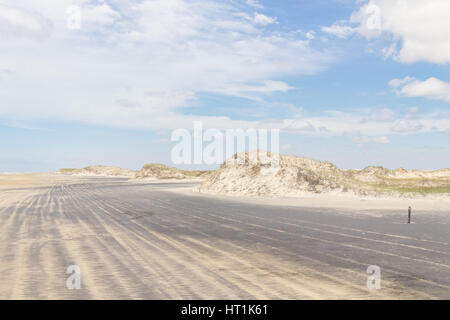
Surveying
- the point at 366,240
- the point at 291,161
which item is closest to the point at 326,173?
the point at 291,161

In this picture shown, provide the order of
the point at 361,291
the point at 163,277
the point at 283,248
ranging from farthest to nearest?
the point at 283,248
the point at 163,277
the point at 361,291

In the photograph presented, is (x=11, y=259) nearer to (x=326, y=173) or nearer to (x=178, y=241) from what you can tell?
(x=178, y=241)

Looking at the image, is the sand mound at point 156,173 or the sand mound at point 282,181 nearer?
the sand mound at point 282,181

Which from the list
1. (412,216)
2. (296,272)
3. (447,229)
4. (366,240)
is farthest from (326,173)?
(296,272)

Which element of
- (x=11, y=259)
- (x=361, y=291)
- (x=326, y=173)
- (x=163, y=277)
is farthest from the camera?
→ (x=326, y=173)

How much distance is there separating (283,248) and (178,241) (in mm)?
3276

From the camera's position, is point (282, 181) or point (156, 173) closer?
point (282, 181)

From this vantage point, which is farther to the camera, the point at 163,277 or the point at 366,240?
the point at 366,240

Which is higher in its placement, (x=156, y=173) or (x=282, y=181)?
(x=156, y=173)

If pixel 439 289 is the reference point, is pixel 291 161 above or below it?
above

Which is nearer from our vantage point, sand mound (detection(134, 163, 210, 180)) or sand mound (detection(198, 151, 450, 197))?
sand mound (detection(198, 151, 450, 197))

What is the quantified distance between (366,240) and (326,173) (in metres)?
30.9

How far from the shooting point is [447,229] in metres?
14.7
